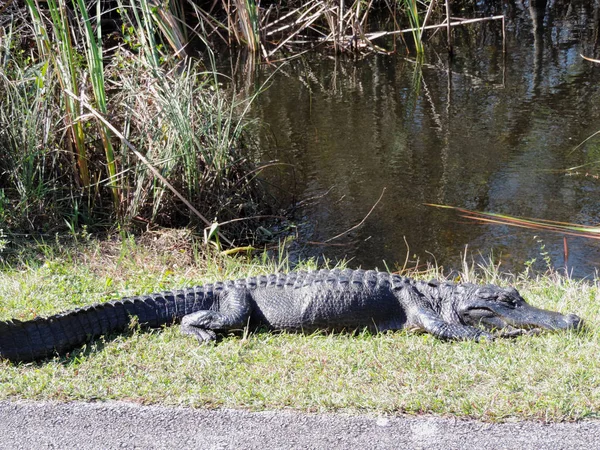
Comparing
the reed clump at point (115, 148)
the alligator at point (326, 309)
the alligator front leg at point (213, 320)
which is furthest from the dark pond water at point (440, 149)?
the alligator front leg at point (213, 320)

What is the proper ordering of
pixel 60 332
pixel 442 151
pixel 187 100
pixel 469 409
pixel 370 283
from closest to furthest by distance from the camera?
pixel 469 409, pixel 60 332, pixel 370 283, pixel 187 100, pixel 442 151

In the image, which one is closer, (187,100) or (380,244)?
(187,100)

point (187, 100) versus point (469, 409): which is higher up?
point (187, 100)

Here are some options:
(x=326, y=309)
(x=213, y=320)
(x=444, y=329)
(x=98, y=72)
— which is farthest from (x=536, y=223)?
(x=98, y=72)

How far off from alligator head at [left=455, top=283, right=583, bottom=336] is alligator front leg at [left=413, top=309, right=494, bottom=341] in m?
0.12

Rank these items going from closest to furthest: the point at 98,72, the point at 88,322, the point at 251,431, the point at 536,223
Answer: the point at 251,431
the point at 88,322
the point at 98,72
the point at 536,223

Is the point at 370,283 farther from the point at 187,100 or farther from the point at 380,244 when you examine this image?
the point at 187,100

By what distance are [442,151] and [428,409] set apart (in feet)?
20.0

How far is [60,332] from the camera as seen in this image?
4.17 metres

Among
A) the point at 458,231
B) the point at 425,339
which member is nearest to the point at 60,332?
the point at 425,339

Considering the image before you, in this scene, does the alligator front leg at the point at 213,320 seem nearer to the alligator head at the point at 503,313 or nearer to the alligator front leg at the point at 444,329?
the alligator front leg at the point at 444,329

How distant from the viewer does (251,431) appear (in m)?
3.34

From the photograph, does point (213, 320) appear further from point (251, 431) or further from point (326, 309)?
point (251, 431)

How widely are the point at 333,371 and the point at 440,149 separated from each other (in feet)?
19.2
